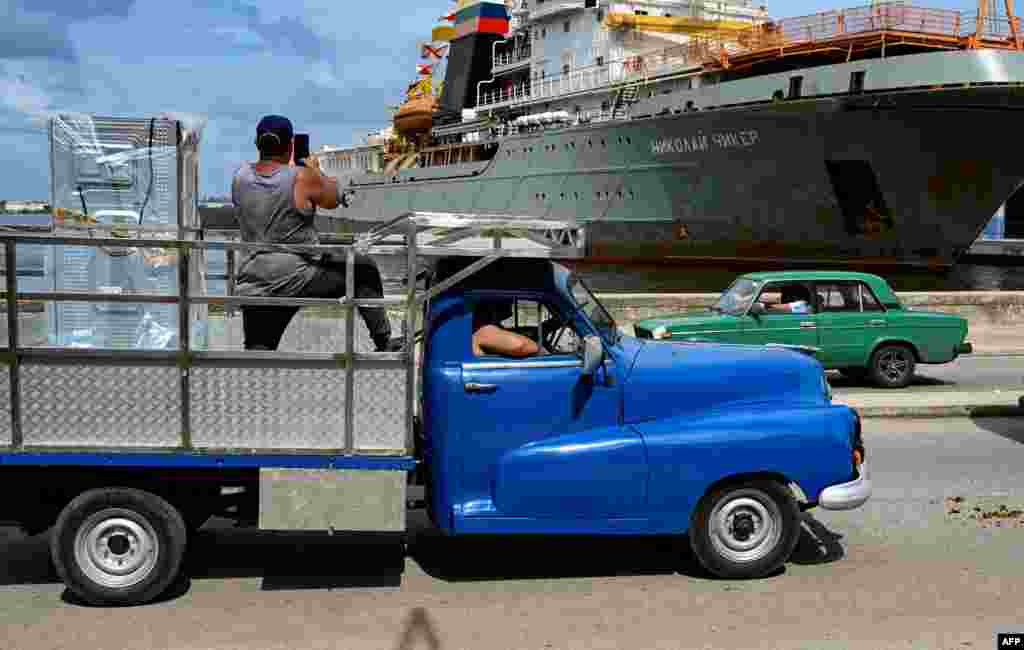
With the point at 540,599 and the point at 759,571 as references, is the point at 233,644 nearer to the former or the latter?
the point at 540,599

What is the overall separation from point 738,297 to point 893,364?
94.5 inches

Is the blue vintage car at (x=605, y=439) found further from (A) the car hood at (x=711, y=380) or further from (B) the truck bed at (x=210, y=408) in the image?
(B) the truck bed at (x=210, y=408)

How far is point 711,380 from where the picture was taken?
5.81 m

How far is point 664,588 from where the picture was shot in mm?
5613

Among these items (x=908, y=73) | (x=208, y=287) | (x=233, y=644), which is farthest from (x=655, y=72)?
(x=233, y=644)

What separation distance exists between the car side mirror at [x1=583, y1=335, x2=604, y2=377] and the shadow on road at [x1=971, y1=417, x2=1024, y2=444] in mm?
6425

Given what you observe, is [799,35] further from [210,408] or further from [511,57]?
[210,408]

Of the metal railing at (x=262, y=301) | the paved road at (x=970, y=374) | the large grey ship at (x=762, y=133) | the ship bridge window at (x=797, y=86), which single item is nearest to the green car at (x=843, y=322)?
the paved road at (x=970, y=374)

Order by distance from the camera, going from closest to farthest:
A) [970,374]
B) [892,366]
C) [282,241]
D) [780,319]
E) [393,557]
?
[282,241] < [393,557] < [780,319] < [892,366] < [970,374]

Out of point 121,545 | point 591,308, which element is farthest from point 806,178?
point 121,545

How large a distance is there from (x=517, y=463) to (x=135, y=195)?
345cm

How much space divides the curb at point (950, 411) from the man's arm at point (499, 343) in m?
6.82

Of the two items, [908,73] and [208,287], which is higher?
[908,73]

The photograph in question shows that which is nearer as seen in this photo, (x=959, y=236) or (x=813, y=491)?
(x=813, y=491)
